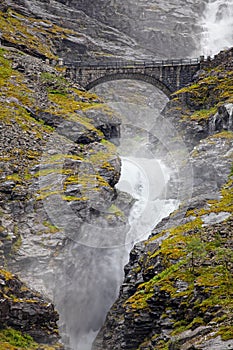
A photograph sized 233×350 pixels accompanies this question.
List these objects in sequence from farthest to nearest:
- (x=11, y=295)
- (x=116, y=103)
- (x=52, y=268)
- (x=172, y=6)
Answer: (x=172, y=6) → (x=116, y=103) → (x=52, y=268) → (x=11, y=295)

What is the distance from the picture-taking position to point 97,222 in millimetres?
35781

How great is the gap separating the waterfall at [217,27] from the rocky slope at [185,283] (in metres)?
60.8

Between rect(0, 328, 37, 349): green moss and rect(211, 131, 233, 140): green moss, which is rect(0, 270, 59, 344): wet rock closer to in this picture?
rect(0, 328, 37, 349): green moss

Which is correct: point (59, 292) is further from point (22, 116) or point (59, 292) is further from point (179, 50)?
point (179, 50)

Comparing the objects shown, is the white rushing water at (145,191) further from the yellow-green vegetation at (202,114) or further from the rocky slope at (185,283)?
the yellow-green vegetation at (202,114)

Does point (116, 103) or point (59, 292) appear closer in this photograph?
point (59, 292)

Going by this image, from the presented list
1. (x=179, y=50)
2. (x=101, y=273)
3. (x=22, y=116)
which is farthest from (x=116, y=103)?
(x=101, y=273)

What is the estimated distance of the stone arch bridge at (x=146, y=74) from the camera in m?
61.1

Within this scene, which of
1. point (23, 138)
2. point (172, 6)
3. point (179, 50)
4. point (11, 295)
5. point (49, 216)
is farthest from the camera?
point (172, 6)

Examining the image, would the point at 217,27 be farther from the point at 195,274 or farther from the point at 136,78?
the point at 195,274

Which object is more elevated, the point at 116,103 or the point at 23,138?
the point at 116,103

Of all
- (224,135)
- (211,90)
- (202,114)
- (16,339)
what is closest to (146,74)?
(211,90)

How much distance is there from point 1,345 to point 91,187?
56.0 feet

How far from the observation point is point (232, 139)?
143 feet
